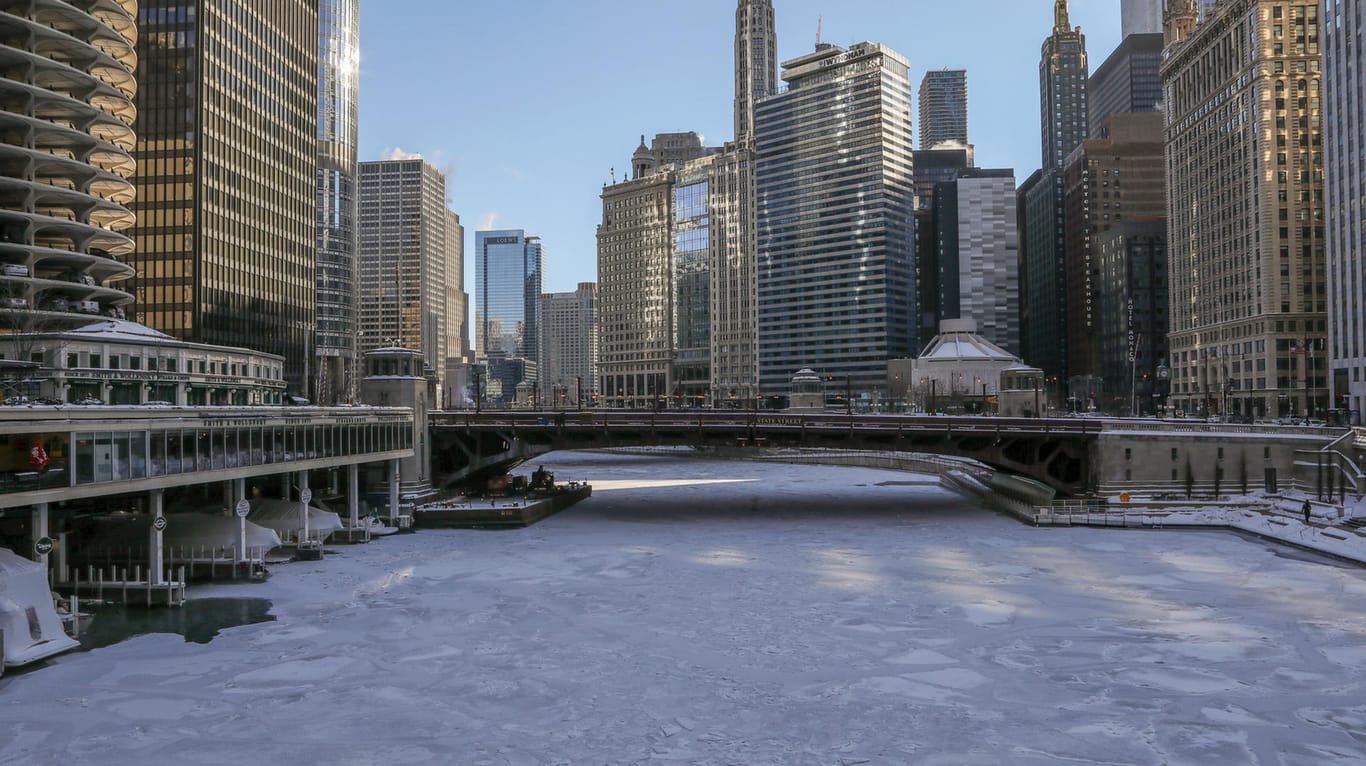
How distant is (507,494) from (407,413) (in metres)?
16.1

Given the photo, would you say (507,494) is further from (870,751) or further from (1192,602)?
(870,751)

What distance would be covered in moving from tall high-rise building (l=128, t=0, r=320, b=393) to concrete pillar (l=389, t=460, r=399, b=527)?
70041 mm

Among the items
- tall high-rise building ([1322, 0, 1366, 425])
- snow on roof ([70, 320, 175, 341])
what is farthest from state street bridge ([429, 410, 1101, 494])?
tall high-rise building ([1322, 0, 1366, 425])

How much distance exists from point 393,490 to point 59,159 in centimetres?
3920

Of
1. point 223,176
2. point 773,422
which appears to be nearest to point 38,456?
point 773,422

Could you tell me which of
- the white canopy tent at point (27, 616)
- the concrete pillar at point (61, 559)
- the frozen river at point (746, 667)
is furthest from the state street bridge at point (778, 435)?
the white canopy tent at point (27, 616)

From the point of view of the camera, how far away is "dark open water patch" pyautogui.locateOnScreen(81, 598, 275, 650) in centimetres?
4088

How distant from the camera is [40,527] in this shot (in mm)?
41000

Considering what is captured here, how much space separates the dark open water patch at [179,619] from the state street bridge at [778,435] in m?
45.2

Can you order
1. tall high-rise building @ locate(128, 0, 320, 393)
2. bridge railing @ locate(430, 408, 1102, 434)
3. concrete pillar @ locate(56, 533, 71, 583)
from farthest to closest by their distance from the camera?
tall high-rise building @ locate(128, 0, 320, 393), bridge railing @ locate(430, 408, 1102, 434), concrete pillar @ locate(56, 533, 71, 583)

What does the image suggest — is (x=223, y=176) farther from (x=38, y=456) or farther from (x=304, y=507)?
(x=38, y=456)

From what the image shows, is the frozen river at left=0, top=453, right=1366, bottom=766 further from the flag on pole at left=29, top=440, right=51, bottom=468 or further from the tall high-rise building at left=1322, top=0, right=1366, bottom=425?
the tall high-rise building at left=1322, top=0, right=1366, bottom=425

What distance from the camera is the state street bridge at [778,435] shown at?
8531 cm

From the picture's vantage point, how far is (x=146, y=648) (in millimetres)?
38812
